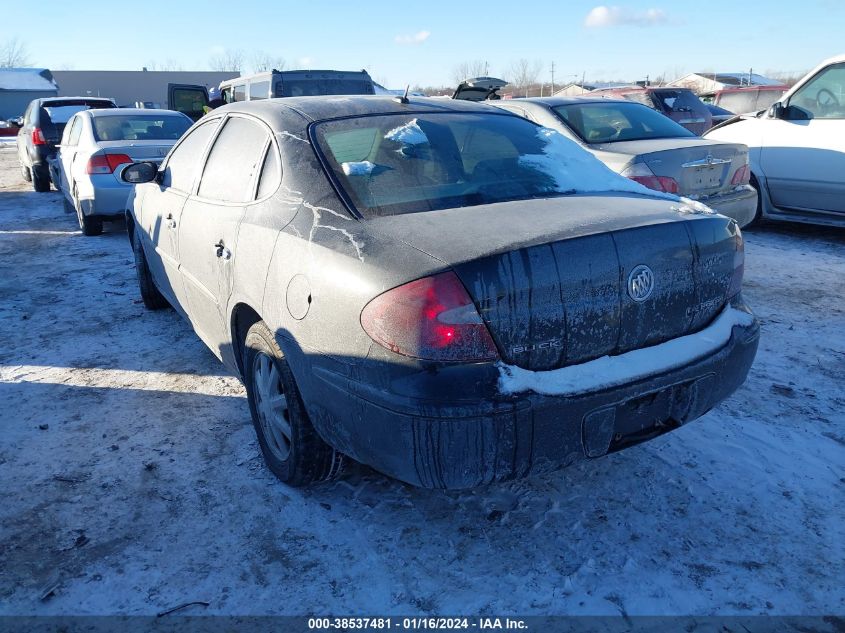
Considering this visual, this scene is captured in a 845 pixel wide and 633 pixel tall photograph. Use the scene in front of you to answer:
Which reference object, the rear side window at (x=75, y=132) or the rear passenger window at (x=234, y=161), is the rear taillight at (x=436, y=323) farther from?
the rear side window at (x=75, y=132)

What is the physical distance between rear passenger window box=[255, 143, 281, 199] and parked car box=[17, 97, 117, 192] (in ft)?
37.2

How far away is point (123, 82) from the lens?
60125 mm

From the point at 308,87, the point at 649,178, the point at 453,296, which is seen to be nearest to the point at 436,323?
the point at 453,296

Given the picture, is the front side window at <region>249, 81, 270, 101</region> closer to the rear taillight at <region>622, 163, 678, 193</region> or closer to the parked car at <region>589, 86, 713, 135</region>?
the parked car at <region>589, 86, 713, 135</region>

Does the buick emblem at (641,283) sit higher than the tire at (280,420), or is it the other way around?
the buick emblem at (641,283)

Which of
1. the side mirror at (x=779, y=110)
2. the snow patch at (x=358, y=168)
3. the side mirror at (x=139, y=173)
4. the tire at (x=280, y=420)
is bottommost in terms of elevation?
the tire at (x=280, y=420)

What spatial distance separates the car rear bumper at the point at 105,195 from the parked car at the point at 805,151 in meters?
7.44

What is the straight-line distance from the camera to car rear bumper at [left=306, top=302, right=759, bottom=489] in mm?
2051

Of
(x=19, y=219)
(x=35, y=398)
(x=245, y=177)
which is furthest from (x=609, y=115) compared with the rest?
(x=19, y=219)

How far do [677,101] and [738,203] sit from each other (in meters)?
7.41

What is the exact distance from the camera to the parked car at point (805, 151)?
6820mm

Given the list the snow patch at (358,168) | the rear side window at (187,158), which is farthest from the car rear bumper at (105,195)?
the snow patch at (358,168)

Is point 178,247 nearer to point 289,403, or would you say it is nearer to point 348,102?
point 348,102

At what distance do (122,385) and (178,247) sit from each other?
926mm
